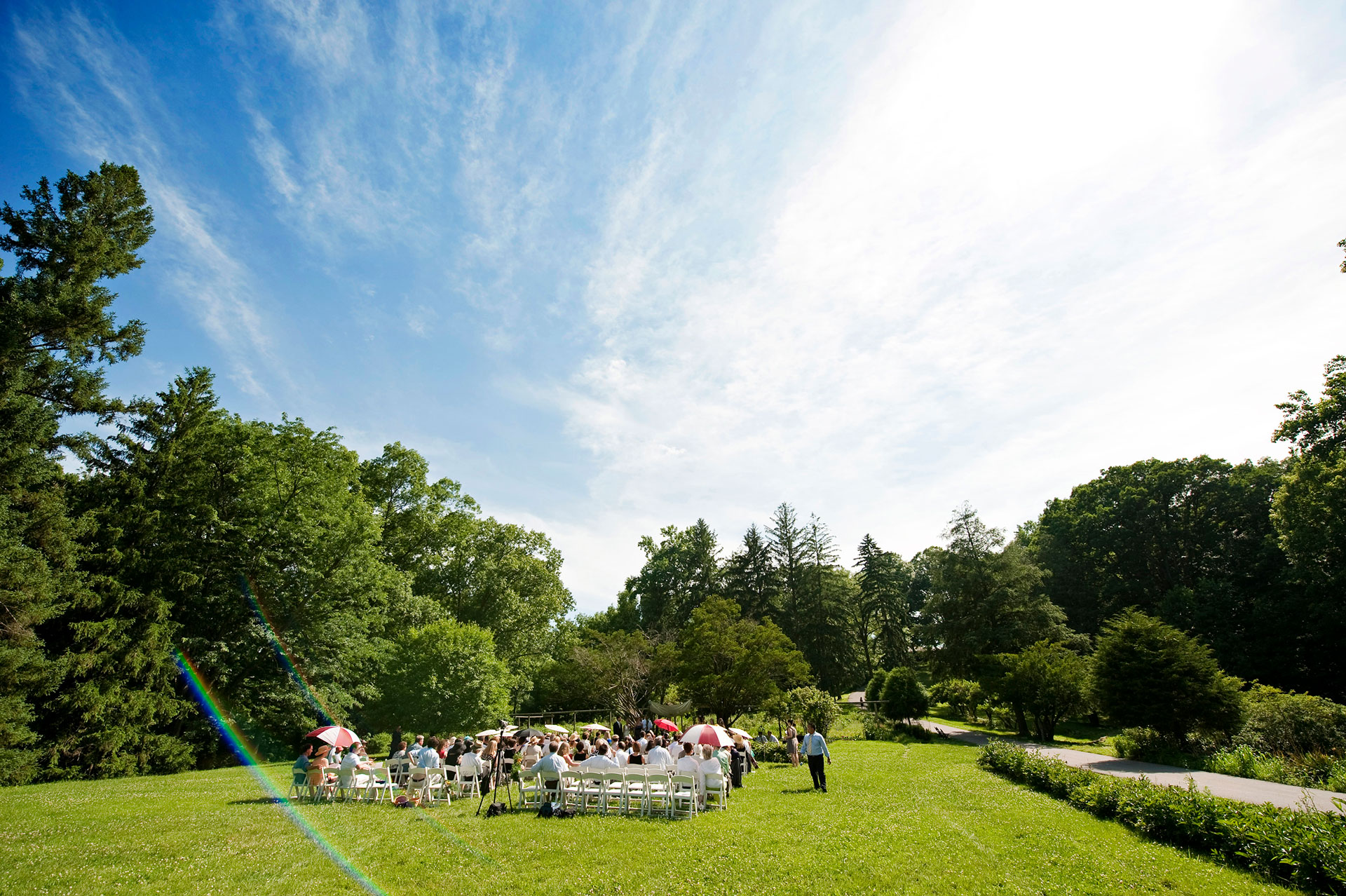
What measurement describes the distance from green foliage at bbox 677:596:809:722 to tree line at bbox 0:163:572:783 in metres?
9.75

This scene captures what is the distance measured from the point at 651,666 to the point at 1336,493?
3271cm

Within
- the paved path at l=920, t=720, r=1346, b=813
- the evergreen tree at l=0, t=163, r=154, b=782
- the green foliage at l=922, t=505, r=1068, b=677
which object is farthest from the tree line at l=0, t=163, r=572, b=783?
the green foliage at l=922, t=505, r=1068, b=677

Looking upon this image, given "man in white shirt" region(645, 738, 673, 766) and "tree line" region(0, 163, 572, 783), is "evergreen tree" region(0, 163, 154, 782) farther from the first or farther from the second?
"man in white shirt" region(645, 738, 673, 766)

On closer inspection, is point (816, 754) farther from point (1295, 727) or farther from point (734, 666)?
point (734, 666)

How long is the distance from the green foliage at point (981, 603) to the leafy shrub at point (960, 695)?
159cm

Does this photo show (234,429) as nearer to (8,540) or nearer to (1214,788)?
(8,540)

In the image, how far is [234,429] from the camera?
1016 inches

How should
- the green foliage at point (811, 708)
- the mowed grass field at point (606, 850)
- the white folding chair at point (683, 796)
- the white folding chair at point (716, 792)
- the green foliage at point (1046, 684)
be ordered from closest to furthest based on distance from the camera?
1. the mowed grass field at point (606, 850)
2. the white folding chair at point (683, 796)
3. the white folding chair at point (716, 792)
4. the green foliage at point (1046, 684)
5. the green foliage at point (811, 708)

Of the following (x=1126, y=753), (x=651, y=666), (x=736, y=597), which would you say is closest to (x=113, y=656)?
(x=651, y=666)

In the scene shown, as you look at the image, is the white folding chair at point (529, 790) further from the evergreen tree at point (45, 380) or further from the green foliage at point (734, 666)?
the green foliage at point (734, 666)

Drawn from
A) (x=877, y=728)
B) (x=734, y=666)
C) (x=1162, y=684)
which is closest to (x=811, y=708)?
(x=734, y=666)

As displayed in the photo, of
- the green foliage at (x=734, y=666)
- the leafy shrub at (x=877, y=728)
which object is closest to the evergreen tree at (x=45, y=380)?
the green foliage at (x=734, y=666)

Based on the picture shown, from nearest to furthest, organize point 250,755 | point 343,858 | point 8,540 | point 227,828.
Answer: point 343,858, point 227,828, point 8,540, point 250,755

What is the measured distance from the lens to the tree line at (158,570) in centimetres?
1658
